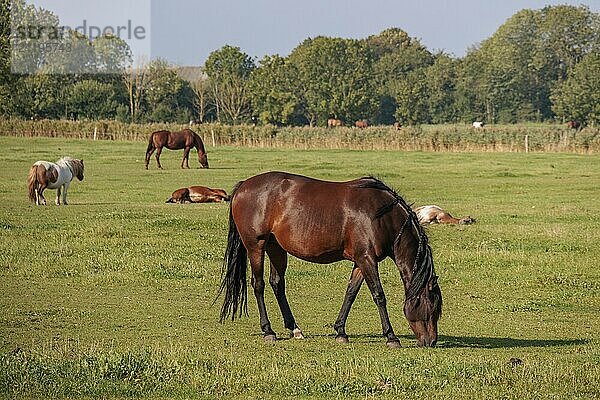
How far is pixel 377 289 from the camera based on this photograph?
30.1ft

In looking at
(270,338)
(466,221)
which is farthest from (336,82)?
(270,338)

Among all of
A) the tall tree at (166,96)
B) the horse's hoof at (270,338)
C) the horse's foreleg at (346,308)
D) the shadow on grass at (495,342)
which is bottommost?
the shadow on grass at (495,342)

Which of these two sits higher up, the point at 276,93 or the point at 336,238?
the point at 276,93

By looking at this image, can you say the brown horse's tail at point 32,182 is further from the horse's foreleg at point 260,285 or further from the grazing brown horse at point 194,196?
the horse's foreleg at point 260,285

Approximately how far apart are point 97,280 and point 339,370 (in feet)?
21.7

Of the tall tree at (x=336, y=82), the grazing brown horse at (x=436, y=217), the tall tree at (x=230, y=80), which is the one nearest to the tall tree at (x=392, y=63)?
the tall tree at (x=336, y=82)

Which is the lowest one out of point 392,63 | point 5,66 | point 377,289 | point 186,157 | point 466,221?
point 466,221

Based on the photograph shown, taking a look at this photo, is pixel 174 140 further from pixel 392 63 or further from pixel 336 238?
pixel 392 63

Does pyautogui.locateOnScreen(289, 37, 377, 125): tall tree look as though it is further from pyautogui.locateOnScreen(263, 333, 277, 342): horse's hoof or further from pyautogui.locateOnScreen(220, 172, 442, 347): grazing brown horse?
pyautogui.locateOnScreen(263, 333, 277, 342): horse's hoof

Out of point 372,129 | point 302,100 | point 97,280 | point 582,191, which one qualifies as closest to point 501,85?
point 302,100

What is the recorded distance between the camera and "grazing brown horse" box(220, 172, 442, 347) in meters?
9.09

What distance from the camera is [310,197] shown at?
955 centimetres

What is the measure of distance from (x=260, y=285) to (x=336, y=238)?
979 millimetres

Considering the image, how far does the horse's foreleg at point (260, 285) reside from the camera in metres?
9.56
